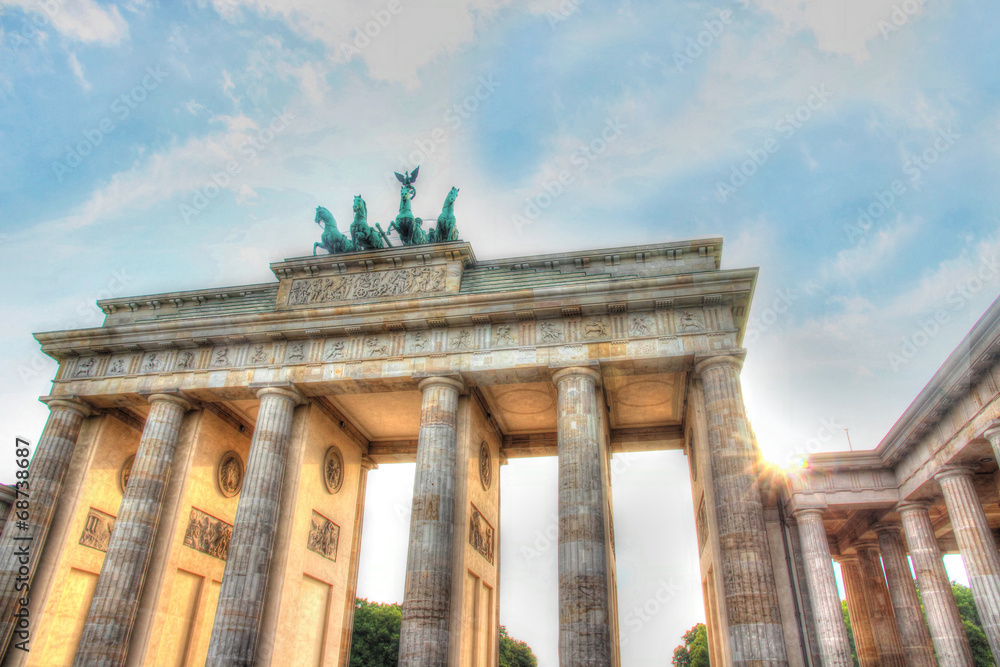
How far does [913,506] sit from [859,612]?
26.9 ft

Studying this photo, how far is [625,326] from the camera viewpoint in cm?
1897

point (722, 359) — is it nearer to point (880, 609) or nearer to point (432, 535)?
point (432, 535)

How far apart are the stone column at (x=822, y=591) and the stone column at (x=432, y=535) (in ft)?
37.5

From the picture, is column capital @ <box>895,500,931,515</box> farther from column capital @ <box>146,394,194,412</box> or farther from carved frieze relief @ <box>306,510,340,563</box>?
column capital @ <box>146,394,194,412</box>

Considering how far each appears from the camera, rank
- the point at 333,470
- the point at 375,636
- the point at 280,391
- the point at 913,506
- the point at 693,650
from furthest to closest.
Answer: the point at 693,650 < the point at 375,636 < the point at 333,470 < the point at 913,506 < the point at 280,391

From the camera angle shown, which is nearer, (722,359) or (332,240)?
(722,359)

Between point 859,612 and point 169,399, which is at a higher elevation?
point 169,399

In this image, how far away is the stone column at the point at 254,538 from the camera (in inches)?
652

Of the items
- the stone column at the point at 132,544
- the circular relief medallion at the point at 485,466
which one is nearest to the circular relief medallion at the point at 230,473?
the stone column at the point at 132,544

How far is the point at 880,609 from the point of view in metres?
24.5

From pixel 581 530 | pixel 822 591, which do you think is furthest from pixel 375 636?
pixel 581 530

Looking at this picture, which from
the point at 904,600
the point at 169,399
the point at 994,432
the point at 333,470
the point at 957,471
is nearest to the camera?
the point at 994,432

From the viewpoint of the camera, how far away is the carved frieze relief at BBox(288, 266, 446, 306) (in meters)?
21.1

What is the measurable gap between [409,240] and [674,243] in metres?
9.54
